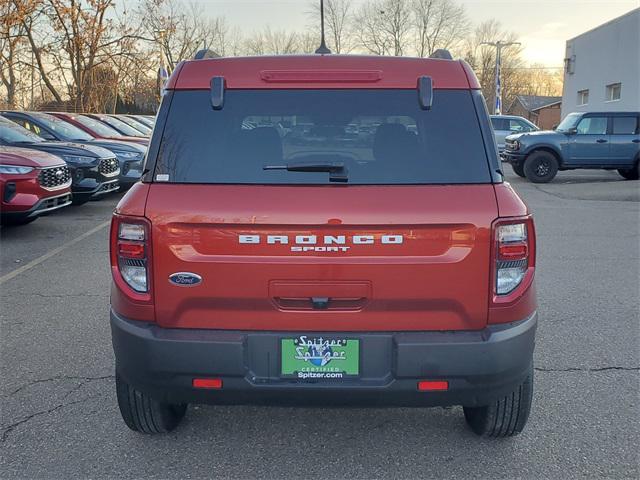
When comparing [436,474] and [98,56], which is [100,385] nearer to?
[436,474]

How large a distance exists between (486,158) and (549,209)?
379 inches

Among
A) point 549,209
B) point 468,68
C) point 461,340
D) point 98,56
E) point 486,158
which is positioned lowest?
point 549,209

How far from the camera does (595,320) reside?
4.95 m

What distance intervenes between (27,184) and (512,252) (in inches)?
275

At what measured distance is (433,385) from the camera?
2477 mm

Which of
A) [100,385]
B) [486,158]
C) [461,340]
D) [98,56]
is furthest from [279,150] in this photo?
[98,56]

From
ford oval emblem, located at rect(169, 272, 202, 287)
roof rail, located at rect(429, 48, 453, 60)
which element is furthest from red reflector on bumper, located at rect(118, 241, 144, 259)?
roof rail, located at rect(429, 48, 453, 60)

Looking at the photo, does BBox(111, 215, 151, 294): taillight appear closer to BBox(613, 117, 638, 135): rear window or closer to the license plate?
the license plate

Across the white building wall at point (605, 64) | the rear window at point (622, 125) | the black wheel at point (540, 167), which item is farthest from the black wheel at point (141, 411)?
the white building wall at point (605, 64)

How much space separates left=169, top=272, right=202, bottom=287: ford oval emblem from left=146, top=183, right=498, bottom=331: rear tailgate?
0.02 meters

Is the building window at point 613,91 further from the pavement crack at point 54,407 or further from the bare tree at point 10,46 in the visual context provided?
the pavement crack at point 54,407

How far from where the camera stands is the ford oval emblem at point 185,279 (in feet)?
8.04

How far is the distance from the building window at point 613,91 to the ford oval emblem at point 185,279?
26.7 m

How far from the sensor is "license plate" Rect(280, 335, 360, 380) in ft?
8.07
